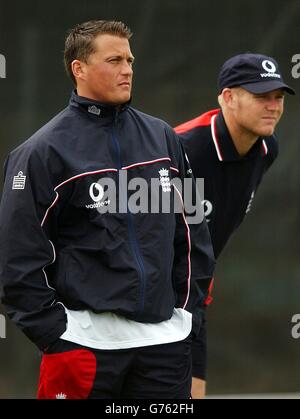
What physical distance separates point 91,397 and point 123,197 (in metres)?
0.72

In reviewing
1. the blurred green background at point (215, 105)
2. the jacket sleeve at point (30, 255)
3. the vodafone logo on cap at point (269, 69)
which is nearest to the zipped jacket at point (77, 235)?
the jacket sleeve at point (30, 255)

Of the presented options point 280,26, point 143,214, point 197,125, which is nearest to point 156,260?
point 143,214

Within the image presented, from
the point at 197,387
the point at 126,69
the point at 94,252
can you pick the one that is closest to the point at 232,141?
the point at 126,69

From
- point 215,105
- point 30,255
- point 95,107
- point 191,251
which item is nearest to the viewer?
point 30,255

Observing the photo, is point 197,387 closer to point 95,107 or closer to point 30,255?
point 30,255

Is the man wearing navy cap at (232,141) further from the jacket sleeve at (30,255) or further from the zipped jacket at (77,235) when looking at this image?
the jacket sleeve at (30,255)

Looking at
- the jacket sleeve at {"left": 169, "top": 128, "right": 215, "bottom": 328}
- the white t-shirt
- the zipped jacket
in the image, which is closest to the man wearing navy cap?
the jacket sleeve at {"left": 169, "top": 128, "right": 215, "bottom": 328}

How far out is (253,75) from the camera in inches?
172

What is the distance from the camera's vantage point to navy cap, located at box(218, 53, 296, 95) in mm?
4320

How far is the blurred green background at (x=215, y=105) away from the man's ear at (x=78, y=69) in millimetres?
1572

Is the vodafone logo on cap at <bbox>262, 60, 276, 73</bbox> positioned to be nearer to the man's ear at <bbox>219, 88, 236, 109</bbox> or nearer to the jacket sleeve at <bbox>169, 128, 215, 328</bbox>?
the man's ear at <bbox>219, 88, 236, 109</bbox>

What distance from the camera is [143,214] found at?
138 inches

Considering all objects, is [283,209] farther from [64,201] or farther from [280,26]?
[64,201]

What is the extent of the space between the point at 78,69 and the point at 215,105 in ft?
5.94
